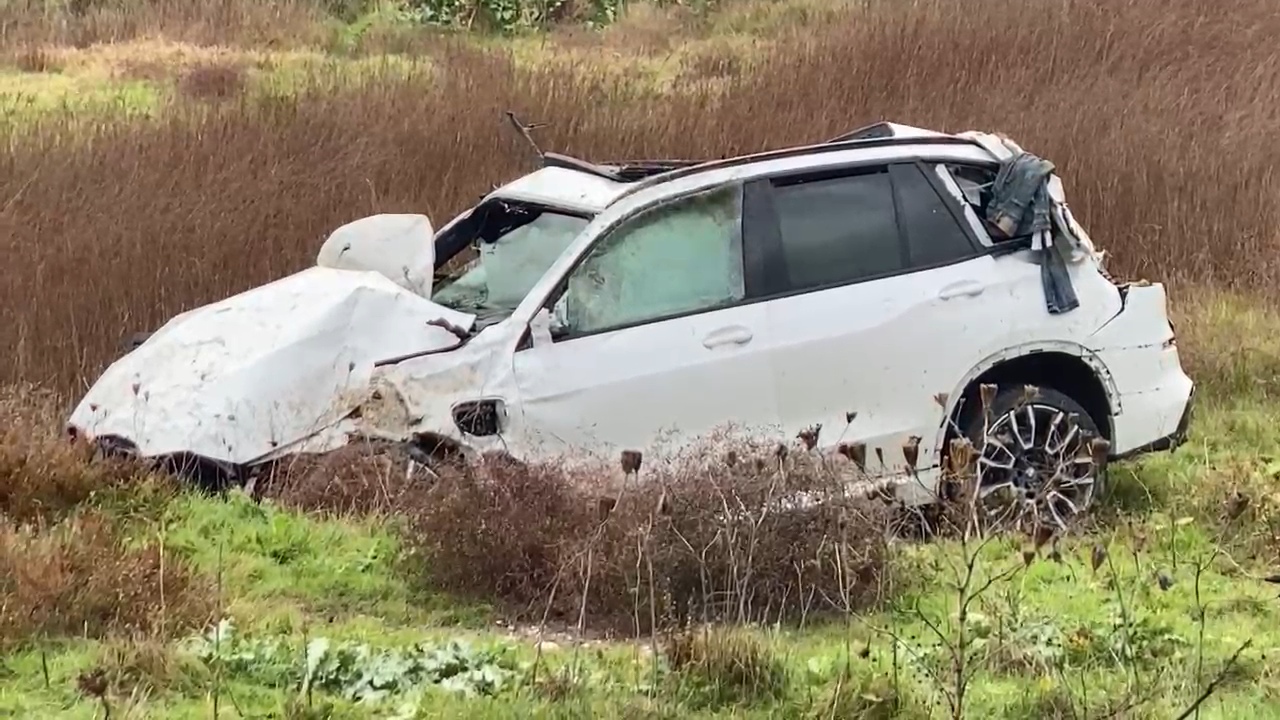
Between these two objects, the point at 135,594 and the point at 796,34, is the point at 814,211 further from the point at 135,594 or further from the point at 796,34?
the point at 796,34

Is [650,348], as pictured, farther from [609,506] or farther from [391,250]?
[391,250]

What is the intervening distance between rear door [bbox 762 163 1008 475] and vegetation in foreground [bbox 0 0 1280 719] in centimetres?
83

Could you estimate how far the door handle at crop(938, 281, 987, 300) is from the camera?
22.0 feet

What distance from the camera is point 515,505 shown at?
5.71 m

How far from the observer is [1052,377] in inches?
275

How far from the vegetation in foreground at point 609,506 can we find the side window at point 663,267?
88cm

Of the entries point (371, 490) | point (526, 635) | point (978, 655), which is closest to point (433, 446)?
point (371, 490)

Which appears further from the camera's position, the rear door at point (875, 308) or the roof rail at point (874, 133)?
the roof rail at point (874, 133)

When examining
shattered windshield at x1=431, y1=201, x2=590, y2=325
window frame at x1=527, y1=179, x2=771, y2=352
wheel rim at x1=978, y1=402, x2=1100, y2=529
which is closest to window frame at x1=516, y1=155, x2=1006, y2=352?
window frame at x1=527, y1=179, x2=771, y2=352

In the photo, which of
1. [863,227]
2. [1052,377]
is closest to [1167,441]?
[1052,377]

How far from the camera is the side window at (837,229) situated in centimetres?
671

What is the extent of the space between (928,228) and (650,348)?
147 cm

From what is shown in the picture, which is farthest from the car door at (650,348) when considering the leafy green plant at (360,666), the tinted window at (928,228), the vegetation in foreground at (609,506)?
the leafy green plant at (360,666)

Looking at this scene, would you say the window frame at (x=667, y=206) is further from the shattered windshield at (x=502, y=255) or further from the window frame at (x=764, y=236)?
the shattered windshield at (x=502, y=255)
